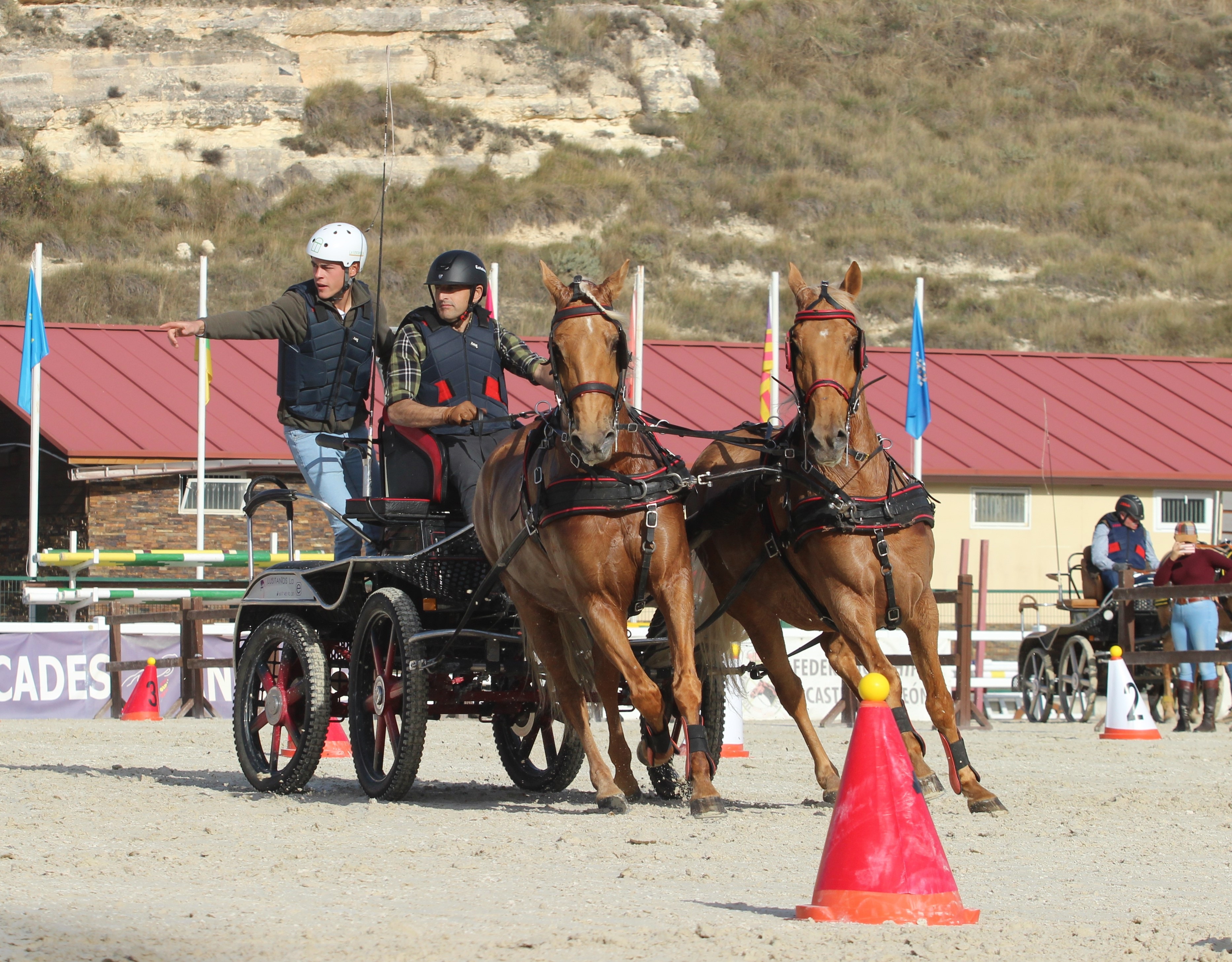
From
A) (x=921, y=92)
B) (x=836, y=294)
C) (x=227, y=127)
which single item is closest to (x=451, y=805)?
(x=836, y=294)

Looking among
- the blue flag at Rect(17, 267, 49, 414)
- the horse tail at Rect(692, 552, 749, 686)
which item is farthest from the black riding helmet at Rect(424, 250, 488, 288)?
the blue flag at Rect(17, 267, 49, 414)

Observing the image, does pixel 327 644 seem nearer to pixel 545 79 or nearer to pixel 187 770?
pixel 187 770

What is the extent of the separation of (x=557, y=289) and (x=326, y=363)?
2.29 meters

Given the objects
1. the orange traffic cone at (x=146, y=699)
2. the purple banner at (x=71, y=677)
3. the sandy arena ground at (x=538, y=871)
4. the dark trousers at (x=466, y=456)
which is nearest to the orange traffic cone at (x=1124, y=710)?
the sandy arena ground at (x=538, y=871)

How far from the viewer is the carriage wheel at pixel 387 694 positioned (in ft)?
25.8

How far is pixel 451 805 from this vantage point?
27.1 feet

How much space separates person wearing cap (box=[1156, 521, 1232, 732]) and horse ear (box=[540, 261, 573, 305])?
1062 cm

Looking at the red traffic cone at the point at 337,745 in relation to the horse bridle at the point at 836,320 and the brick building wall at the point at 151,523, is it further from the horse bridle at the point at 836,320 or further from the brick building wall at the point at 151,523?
the brick building wall at the point at 151,523

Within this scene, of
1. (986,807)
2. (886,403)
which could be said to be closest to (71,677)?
(986,807)

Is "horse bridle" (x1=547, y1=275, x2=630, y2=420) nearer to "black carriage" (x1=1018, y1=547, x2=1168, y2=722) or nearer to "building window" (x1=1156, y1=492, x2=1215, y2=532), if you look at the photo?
"black carriage" (x1=1018, y1=547, x2=1168, y2=722)

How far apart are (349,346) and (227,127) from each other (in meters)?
53.5

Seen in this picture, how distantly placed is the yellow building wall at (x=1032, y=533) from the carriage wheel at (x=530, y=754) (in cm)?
2122

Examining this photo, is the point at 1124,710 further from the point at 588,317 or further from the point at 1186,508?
the point at 1186,508

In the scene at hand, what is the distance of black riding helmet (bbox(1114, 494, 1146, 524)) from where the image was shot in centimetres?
1872
